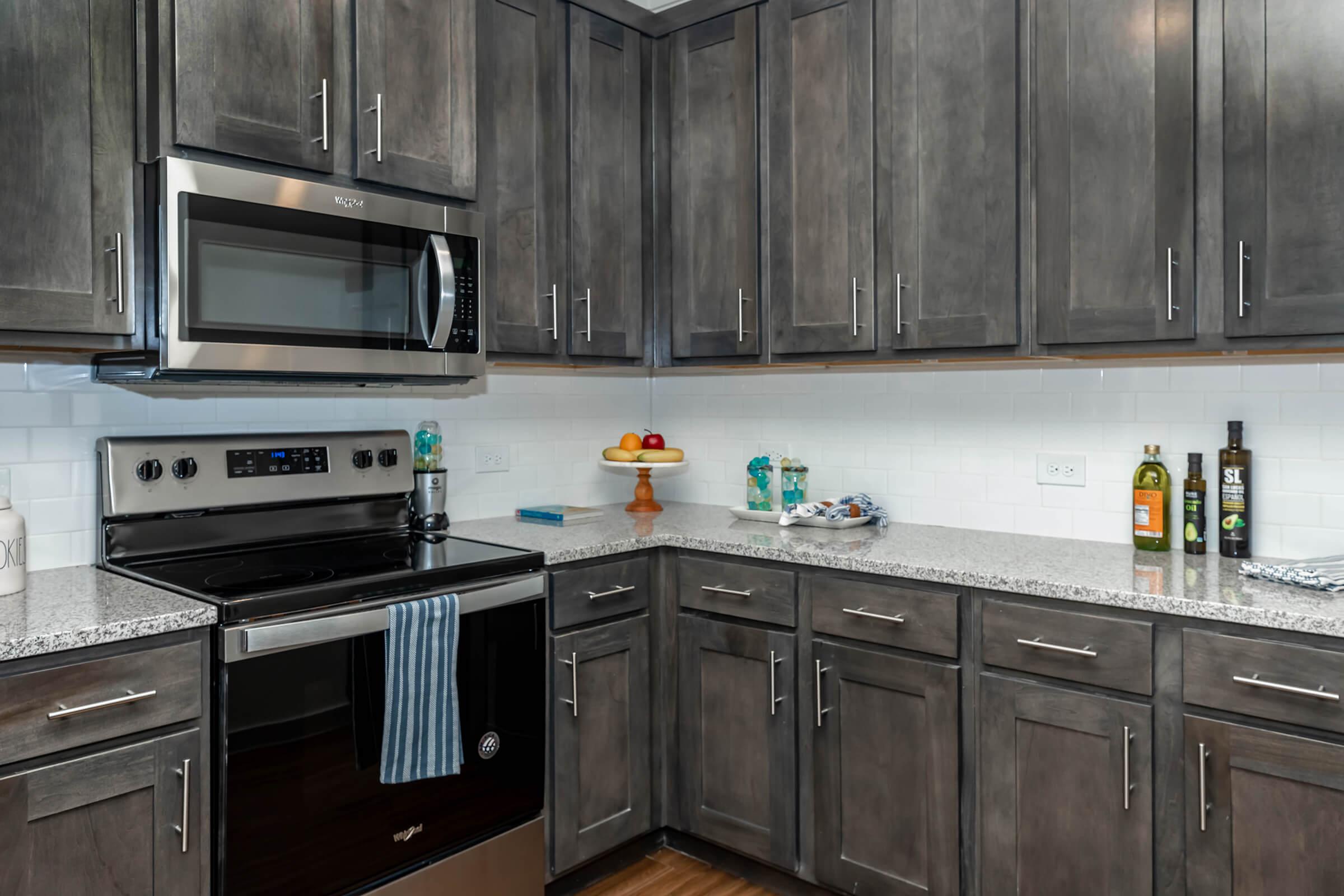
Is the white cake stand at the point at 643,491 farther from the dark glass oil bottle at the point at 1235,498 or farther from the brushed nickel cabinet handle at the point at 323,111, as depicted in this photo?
the dark glass oil bottle at the point at 1235,498

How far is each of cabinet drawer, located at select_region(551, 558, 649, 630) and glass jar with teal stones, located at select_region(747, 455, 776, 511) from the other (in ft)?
1.77

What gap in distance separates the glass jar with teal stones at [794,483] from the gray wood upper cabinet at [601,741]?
0.67m

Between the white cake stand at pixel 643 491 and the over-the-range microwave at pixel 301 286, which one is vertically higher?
the over-the-range microwave at pixel 301 286

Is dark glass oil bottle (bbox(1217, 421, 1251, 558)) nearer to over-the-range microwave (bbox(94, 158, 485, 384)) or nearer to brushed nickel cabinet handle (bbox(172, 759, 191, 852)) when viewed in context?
over-the-range microwave (bbox(94, 158, 485, 384))

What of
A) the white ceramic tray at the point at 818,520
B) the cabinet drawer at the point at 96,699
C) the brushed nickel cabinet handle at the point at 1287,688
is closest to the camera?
the cabinet drawer at the point at 96,699

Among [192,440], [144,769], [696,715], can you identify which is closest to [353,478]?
[192,440]

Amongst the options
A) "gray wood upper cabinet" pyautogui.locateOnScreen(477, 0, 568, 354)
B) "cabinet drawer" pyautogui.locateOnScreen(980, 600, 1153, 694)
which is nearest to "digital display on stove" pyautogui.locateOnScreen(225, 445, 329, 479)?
"gray wood upper cabinet" pyautogui.locateOnScreen(477, 0, 568, 354)

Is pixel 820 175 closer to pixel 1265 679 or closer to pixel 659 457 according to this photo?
pixel 659 457

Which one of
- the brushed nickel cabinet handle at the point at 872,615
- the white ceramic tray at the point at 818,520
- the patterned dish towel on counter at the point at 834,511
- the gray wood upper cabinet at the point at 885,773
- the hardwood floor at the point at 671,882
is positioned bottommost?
the hardwood floor at the point at 671,882

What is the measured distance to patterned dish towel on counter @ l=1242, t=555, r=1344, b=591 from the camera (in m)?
1.79

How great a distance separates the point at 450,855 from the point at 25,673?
97cm

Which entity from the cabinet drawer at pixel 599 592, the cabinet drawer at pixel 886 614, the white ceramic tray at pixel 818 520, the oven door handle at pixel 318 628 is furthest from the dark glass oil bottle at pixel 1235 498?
the oven door handle at pixel 318 628

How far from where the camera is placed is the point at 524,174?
2.61 metres

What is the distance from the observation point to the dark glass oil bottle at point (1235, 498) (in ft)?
7.02
